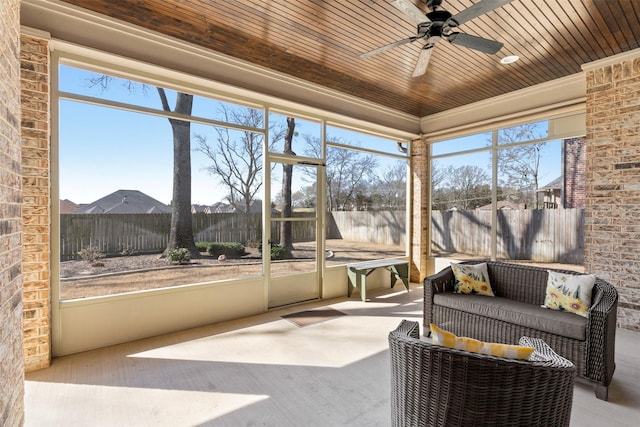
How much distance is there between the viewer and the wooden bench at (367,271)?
502 centimetres

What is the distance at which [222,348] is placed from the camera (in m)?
3.19

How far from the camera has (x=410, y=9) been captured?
2467 millimetres

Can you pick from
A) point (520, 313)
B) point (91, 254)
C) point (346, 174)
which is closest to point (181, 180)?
point (91, 254)

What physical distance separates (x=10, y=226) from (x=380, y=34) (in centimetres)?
348

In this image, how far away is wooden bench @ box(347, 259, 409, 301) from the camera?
5.02 m

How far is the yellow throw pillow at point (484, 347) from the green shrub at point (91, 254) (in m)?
3.33

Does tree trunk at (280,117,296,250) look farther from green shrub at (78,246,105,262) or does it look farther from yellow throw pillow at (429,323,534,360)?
yellow throw pillow at (429,323,534,360)

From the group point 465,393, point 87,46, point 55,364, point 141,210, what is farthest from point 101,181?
point 465,393

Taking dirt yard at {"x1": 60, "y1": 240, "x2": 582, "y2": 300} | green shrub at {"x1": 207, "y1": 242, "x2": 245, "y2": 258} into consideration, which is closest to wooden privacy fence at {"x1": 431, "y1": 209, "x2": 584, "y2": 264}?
dirt yard at {"x1": 60, "y1": 240, "x2": 582, "y2": 300}

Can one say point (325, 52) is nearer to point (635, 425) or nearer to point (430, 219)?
point (430, 219)

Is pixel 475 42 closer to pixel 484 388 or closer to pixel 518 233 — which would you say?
pixel 484 388

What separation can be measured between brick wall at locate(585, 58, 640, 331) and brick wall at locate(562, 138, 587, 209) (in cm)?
19

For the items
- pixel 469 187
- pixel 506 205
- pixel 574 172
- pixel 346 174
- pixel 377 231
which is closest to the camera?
pixel 574 172

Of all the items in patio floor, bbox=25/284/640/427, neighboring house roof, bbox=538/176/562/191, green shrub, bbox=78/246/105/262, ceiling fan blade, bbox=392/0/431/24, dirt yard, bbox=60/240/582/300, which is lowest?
patio floor, bbox=25/284/640/427
